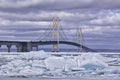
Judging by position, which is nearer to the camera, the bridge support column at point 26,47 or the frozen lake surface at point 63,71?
the frozen lake surface at point 63,71

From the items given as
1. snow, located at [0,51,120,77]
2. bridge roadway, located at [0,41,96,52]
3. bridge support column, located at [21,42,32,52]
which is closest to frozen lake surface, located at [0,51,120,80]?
snow, located at [0,51,120,77]

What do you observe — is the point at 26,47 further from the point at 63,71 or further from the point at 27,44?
the point at 63,71

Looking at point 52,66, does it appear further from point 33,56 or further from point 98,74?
point 33,56

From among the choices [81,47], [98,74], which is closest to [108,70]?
[98,74]

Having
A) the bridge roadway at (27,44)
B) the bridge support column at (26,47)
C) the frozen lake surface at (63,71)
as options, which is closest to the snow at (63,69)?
the frozen lake surface at (63,71)

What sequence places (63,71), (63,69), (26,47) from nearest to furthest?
1. (63,71)
2. (63,69)
3. (26,47)

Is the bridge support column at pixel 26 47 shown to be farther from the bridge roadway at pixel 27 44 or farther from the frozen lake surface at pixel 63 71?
the frozen lake surface at pixel 63 71

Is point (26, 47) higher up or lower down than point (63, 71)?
higher up

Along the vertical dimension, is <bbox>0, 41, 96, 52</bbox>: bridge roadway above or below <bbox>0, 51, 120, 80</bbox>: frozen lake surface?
above

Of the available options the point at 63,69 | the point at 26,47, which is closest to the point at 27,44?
the point at 26,47

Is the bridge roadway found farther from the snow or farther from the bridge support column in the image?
the snow

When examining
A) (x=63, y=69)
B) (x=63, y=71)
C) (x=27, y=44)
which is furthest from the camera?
(x=27, y=44)

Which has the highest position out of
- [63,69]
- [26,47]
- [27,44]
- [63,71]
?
[27,44]

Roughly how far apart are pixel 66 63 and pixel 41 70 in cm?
228
